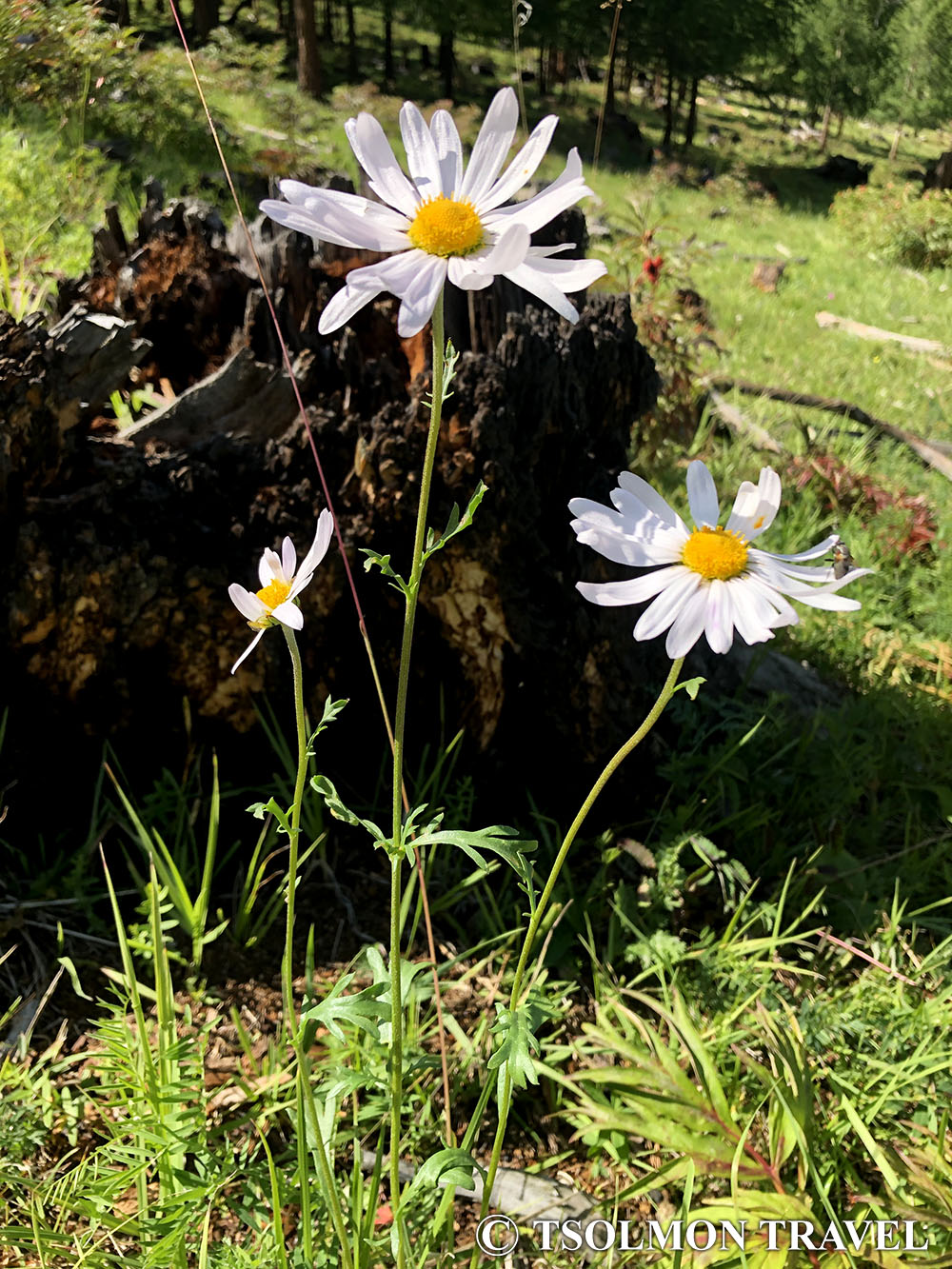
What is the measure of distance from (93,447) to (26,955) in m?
1.10

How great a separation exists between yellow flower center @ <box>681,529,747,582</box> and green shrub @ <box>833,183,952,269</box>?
14.0m

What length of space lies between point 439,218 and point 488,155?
0.14 metres

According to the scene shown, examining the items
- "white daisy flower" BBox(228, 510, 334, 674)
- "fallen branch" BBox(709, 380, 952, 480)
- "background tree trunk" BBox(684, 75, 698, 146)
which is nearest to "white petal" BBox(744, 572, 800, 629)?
"white daisy flower" BBox(228, 510, 334, 674)

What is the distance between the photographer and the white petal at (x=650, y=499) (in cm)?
92

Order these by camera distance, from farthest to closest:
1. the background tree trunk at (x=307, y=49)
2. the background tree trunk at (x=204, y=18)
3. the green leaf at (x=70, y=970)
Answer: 1. the background tree trunk at (x=204, y=18)
2. the background tree trunk at (x=307, y=49)
3. the green leaf at (x=70, y=970)

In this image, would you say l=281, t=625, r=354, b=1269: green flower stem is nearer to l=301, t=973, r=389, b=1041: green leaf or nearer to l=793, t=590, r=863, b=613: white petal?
l=301, t=973, r=389, b=1041: green leaf

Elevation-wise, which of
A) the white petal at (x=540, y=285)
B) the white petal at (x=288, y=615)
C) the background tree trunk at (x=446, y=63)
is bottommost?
the white petal at (x=288, y=615)

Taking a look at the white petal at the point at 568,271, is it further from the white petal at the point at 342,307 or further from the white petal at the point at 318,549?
the white petal at the point at 318,549

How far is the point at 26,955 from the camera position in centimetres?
181

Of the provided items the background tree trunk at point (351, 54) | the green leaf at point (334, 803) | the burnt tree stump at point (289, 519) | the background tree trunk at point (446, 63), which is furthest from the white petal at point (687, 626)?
the background tree trunk at point (351, 54)

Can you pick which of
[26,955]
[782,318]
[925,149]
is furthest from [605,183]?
[925,149]

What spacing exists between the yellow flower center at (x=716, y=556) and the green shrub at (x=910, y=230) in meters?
14.0

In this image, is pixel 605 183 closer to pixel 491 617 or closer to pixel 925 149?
pixel 491 617

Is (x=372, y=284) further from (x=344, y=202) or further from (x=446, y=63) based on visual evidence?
(x=446, y=63)
